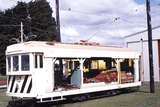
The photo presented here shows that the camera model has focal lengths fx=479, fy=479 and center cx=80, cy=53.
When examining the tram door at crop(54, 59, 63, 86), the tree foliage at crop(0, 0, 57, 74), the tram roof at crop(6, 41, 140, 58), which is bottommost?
the tram door at crop(54, 59, 63, 86)

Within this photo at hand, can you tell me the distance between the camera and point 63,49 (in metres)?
23.2

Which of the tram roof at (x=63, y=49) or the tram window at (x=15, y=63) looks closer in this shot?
the tram roof at (x=63, y=49)

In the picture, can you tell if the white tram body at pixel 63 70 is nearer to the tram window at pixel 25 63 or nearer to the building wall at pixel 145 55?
the tram window at pixel 25 63

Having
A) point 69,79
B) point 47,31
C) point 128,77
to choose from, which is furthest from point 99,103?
point 47,31

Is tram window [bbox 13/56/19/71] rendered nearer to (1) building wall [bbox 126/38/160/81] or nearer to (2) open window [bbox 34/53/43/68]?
(2) open window [bbox 34/53/43/68]

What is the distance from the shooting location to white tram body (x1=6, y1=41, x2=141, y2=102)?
21.8 m

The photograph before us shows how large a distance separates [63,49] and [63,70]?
1.82m

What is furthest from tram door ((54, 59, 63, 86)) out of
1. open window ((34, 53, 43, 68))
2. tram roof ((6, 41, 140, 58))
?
open window ((34, 53, 43, 68))

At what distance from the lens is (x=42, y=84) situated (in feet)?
71.7

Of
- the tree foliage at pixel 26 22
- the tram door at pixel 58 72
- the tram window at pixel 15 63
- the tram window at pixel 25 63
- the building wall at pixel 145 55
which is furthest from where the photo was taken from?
the tree foliage at pixel 26 22

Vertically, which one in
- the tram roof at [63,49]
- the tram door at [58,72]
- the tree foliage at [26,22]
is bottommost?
the tram door at [58,72]

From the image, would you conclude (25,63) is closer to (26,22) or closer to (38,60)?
(38,60)

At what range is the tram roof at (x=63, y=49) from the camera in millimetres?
22016

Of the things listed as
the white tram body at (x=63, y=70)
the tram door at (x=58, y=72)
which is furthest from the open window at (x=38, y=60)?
the tram door at (x=58, y=72)
